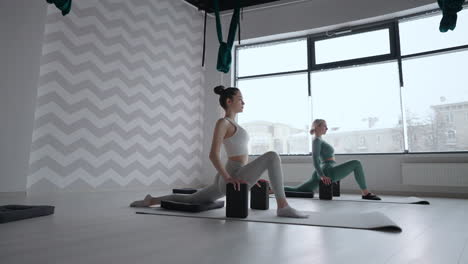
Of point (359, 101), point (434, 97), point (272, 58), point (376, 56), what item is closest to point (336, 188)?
point (359, 101)

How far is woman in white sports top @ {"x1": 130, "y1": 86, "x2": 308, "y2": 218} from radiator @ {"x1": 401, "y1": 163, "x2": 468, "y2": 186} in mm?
3068

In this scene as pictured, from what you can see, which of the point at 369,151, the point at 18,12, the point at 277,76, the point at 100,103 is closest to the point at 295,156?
the point at 369,151

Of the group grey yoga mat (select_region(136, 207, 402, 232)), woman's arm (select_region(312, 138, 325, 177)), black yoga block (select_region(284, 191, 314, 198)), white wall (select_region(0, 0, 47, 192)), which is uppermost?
white wall (select_region(0, 0, 47, 192))

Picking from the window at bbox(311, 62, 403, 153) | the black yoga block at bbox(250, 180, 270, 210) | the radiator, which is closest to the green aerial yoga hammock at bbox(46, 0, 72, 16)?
the black yoga block at bbox(250, 180, 270, 210)

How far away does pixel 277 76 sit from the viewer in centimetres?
577

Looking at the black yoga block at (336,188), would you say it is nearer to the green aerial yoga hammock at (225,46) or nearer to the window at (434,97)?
the window at (434,97)

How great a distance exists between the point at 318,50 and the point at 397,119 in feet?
5.60

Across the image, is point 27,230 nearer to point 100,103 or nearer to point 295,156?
point 100,103

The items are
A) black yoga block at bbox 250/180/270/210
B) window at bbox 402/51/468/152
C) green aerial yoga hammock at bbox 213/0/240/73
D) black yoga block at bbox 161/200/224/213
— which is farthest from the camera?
window at bbox 402/51/468/152

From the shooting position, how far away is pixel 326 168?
3.67m

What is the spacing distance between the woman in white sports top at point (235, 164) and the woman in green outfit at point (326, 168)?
1.50 metres

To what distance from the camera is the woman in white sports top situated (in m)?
2.02

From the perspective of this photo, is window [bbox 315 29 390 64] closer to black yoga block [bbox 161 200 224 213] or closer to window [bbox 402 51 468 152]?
window [bbox 402 51 468 152]

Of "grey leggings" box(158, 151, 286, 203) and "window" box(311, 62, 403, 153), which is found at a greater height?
"window" box(311, 62, 403, 153)
